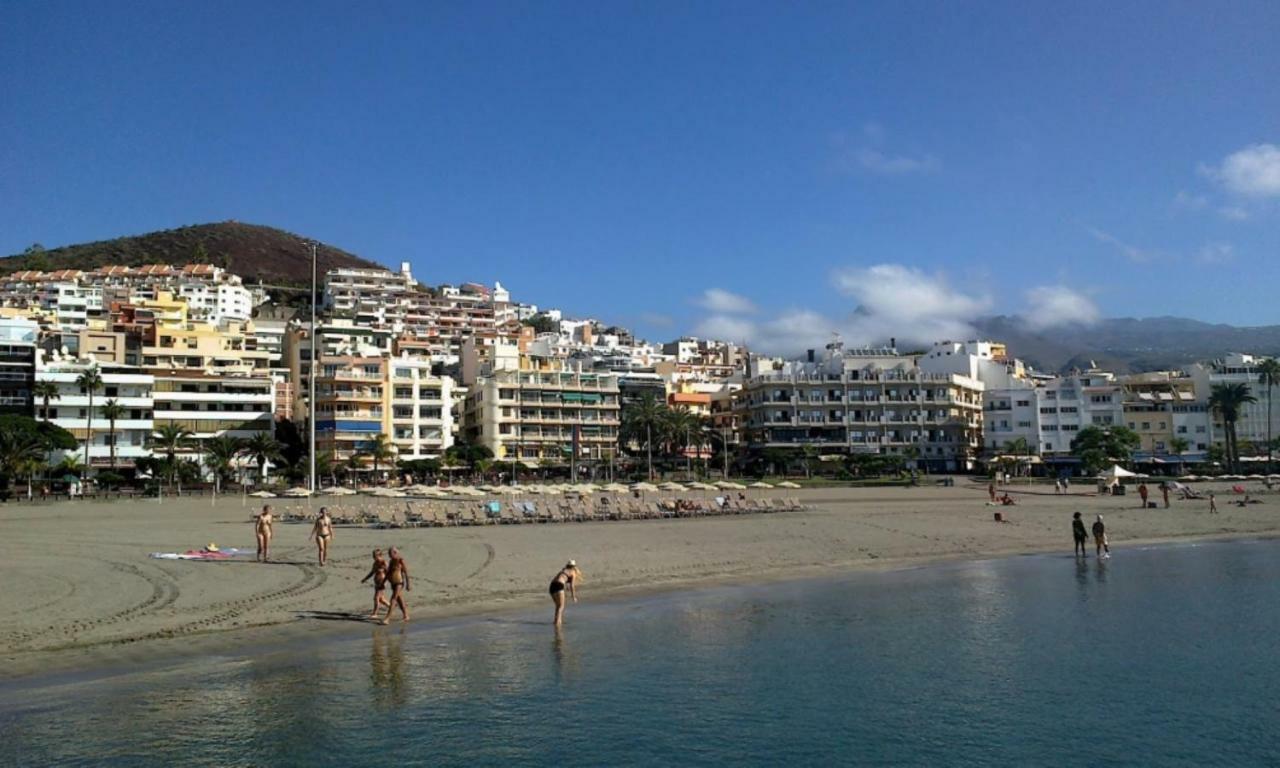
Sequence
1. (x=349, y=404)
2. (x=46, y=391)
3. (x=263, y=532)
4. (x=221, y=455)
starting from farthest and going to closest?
1. (x=349, y=404)
2. (x=46, y=391)
3. (x=221, y=455)
4. (x=263, y=532)

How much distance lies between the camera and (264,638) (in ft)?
66.7

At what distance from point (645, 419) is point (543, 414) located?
1118 cm

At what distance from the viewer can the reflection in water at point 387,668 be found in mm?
15835

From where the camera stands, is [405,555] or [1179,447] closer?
[405,555]

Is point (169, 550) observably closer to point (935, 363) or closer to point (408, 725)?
point (408, 725)

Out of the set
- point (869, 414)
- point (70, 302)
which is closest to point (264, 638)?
point (869, 414)

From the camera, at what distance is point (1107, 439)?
97062 mm

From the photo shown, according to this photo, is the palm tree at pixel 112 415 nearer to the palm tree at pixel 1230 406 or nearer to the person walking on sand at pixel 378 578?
the person walking on sand at pixel 378 578

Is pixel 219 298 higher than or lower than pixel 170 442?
higher

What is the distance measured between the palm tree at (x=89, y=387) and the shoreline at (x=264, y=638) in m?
68.3

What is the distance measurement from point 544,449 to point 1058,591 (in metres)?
79.1

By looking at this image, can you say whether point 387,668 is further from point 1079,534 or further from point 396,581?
point 1079,534

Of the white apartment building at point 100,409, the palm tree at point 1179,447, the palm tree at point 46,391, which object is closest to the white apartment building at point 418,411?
the white apartment building at point 100,409

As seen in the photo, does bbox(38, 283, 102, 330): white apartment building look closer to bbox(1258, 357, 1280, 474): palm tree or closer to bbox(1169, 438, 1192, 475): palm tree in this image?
bbox(1169, 438, 1192, 475): palm tree
